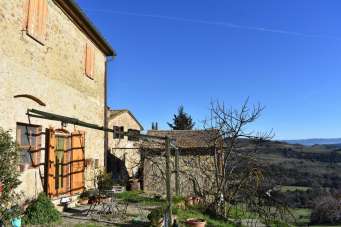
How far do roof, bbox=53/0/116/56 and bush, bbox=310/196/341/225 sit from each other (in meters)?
28.0

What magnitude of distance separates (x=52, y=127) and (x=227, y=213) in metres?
7.54

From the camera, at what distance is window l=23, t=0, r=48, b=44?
10.3 metres

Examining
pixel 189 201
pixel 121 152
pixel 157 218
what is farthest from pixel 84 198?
pixel 121 152

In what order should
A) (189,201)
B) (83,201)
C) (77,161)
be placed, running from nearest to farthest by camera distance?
(83,201) → (77,161) → (189,201)

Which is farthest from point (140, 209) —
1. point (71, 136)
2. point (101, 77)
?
point (101, 77)

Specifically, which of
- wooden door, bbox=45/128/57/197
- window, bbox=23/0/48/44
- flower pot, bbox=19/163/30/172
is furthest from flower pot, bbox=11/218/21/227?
window, bbox=23/0/48/44

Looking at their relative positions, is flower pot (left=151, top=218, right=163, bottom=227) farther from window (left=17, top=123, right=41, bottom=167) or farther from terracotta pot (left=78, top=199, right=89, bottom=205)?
terracotta pot (left=78, top=199, right=89, bottom=205)

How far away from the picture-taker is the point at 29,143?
10.9m

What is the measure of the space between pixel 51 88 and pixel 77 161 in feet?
10.7

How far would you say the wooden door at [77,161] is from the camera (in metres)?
13.8

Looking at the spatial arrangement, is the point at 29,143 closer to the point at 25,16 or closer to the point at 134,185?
the point at 25,16

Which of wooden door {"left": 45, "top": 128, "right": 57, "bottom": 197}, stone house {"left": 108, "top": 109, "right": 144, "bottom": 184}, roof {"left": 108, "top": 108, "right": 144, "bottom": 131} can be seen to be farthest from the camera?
roof {"left": 108, "top": 108, "right": 144, "bottom": 131}

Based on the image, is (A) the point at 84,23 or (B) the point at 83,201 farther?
(A) the point at 84,23

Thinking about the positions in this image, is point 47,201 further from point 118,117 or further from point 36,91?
point 118,117
